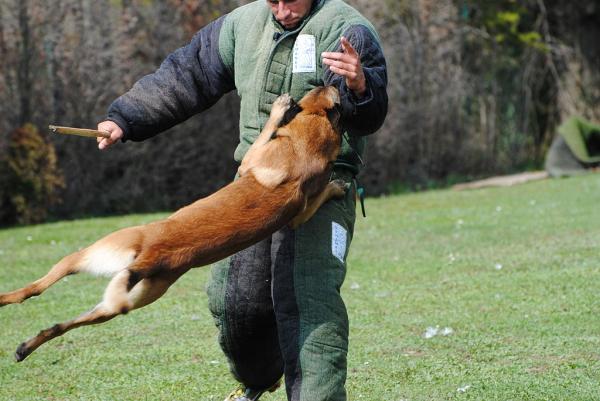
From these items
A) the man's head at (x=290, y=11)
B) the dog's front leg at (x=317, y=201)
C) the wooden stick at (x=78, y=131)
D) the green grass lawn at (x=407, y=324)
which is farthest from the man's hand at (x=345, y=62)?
the green grass lawn at (x=407, y=324)

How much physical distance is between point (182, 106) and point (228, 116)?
9875mm

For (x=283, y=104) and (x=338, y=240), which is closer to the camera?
(x=283, y=104)

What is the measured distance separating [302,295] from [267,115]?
0.77 metres

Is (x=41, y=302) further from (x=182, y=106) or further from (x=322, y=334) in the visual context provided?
(x=322, y=334)

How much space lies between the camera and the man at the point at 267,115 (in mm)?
4359

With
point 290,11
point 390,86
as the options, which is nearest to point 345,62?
point 290,11

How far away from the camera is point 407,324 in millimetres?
7301

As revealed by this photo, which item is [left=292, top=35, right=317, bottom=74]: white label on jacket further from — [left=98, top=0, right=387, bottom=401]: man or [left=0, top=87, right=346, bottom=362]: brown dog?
[left=0, top=87, right=346, bottom=362]: brown dog

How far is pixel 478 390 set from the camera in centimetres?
572

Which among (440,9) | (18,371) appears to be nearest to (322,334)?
(18,371)

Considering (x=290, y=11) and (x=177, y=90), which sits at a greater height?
(x=290, y=11)

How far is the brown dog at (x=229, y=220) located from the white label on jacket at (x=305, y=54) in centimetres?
17

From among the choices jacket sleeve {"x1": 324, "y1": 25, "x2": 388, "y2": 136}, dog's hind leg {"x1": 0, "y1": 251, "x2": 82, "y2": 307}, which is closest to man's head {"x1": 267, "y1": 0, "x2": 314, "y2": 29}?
jacket sleeve {"x1": 324, "y1": 25, "x2": 388, "y2": 136}

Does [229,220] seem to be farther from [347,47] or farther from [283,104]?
[347,47]
